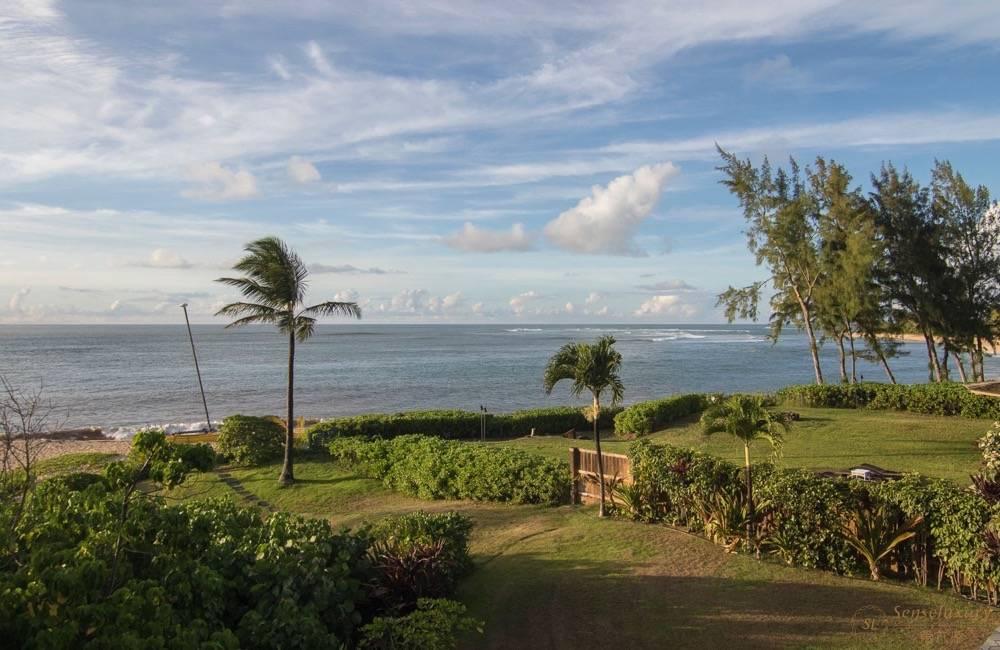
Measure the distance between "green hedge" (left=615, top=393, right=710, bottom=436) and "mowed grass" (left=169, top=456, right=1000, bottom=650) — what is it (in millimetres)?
12260

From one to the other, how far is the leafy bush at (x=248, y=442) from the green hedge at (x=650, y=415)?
42.0 ft

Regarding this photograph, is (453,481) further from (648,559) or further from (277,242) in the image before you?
(277,242)

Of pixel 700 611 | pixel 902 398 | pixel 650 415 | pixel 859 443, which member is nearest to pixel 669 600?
pixel 700 611

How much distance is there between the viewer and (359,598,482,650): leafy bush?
7.09 m

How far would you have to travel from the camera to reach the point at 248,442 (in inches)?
877

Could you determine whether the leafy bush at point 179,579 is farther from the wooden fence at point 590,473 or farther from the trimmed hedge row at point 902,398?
the trimmed hedge row at point 902,398

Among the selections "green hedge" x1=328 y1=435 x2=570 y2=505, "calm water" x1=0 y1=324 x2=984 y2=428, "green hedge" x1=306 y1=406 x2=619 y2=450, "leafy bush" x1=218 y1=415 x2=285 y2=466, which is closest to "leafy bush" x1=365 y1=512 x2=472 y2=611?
"green hedge" x1=328 y1=435 x2=570 y2=505

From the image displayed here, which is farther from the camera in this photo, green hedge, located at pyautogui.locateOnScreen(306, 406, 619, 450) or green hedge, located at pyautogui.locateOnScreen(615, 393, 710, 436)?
green hedge, located at pyautogui.locateOnScreen(306, 406, 619, 450)

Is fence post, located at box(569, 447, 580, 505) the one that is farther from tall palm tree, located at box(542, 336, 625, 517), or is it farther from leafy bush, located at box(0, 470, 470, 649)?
leafy bush, located at box(0, 470, 470, 649)

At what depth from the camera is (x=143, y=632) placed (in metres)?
5.16

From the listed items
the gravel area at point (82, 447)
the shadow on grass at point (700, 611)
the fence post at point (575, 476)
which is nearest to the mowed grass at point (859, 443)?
the fence post at point (575, 476)

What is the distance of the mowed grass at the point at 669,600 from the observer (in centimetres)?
816

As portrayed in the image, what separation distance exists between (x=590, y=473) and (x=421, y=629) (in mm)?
7379

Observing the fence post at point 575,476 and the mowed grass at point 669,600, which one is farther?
the fence post at point 575,476
